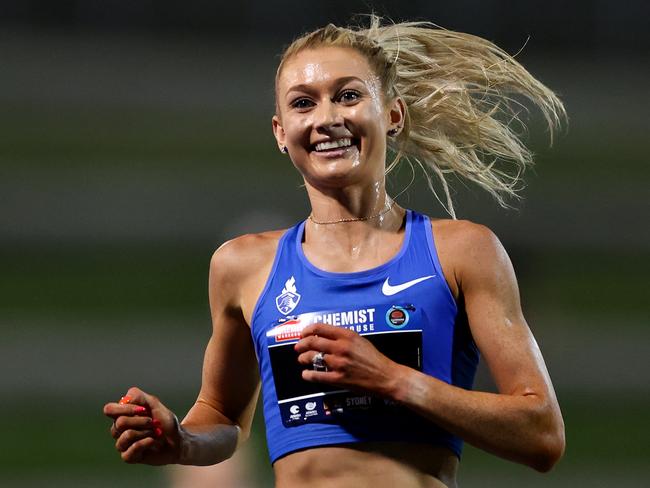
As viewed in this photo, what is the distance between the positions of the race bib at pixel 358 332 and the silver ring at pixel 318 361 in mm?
185

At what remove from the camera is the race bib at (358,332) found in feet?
8.16

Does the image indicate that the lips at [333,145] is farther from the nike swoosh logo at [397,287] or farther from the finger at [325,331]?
the finger at [325,331]

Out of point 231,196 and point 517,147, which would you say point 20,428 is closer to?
point 231,196

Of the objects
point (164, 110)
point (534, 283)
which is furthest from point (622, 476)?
point (164, 110)

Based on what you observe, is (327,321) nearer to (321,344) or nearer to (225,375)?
(321,344)

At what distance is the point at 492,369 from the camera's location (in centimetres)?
251

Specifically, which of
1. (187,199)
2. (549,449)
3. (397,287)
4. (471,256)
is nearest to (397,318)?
(397,287)

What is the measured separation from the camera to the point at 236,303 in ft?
9.24

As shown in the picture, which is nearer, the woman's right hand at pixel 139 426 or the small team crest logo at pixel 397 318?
the woman's right hand at pixel 139 426

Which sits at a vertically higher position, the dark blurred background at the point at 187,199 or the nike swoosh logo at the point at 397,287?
the dark blurred background at the point at 187,199

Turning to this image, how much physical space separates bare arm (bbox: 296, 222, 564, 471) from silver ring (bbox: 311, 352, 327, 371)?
1 centimetres

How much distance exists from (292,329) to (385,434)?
1.01ft

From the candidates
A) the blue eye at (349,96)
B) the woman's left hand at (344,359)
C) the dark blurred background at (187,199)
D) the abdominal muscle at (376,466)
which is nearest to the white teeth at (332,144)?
the blue eye at (349,96)

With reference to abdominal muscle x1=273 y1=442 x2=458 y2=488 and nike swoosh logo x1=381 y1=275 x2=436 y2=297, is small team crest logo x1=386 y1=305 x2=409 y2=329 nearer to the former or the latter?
nike swoosh logo x1=381 y1=275 x2=436 y2=297
